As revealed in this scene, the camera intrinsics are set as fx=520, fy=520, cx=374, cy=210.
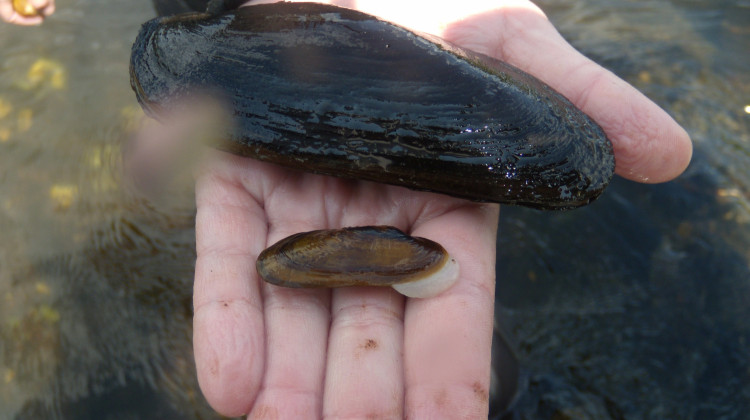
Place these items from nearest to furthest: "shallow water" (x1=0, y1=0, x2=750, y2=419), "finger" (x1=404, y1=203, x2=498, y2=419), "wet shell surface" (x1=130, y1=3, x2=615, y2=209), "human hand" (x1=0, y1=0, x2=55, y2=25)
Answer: "finger" (x1=404, y1=203, x2=498, y2=419) → "wet shell surface" (x1=130, y1=3, x2=615, y2=209) → "shallow water" (x1=0, y1=0, x2=750, y2=419) → "human hand" (x1=0, y1=0, x2=55, y2=25)

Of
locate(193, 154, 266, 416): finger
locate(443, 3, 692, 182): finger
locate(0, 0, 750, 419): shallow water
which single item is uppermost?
locate(443, 3, 692, 182): finger

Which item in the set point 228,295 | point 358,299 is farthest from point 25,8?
point 358,299

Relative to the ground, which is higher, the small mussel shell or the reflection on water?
the small mussel shell

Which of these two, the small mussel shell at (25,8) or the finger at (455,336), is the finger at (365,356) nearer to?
the finger at (455,336)

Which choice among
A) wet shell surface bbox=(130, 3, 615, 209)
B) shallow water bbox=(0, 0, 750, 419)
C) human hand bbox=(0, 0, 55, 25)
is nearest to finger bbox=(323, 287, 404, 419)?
wet shell surface bbox=(130, 3, 615, 209)

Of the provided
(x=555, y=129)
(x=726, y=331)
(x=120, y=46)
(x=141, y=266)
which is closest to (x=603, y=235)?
(x=726, y=331)

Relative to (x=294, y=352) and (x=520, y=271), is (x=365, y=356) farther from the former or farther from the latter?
(x=520, y=271)

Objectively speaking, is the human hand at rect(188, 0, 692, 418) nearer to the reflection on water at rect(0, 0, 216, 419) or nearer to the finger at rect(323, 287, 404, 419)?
the finger at rect(323, 287, 404, 419)
